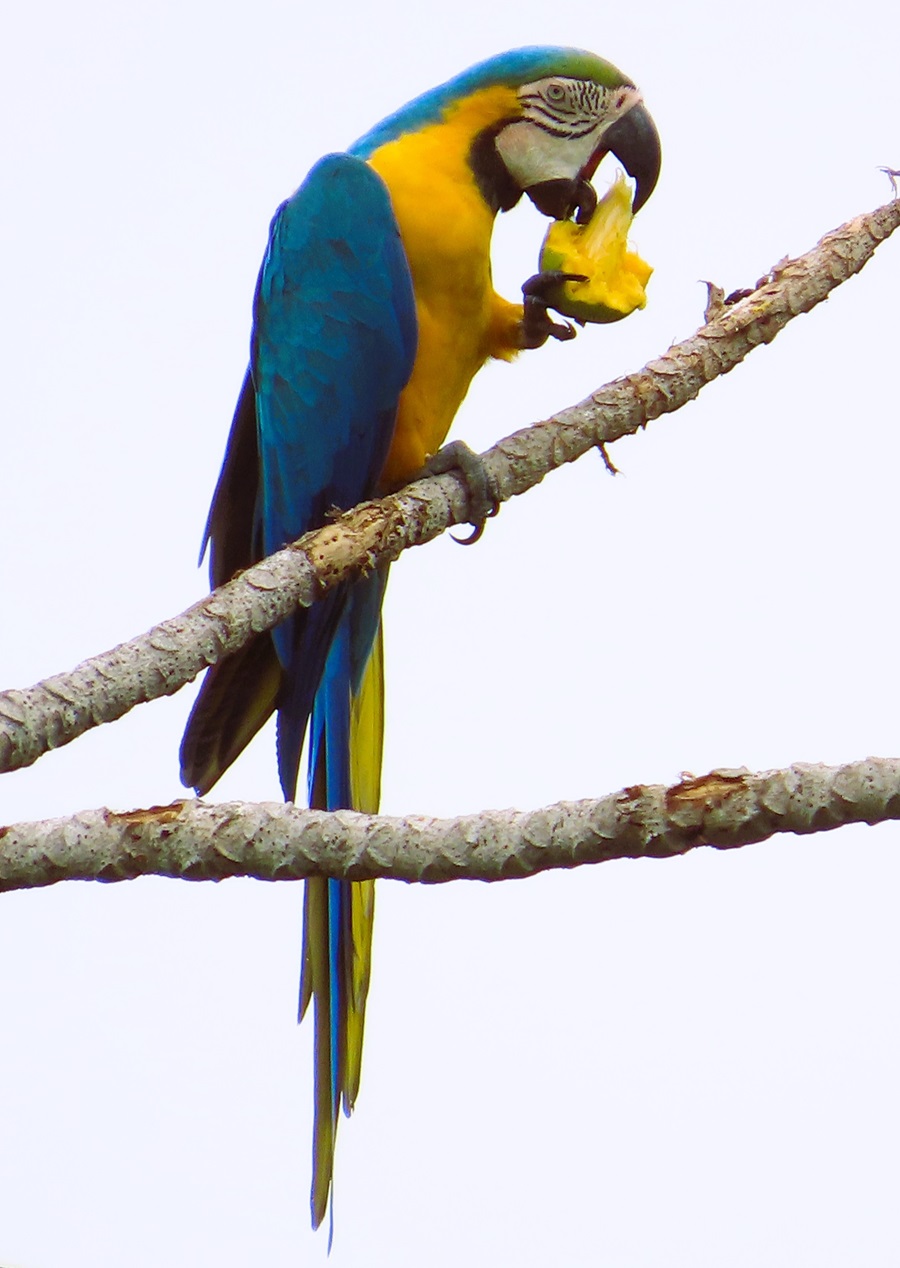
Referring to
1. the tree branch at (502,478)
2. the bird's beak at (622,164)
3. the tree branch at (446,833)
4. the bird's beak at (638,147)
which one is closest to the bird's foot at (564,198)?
the bird's beak at (622,164)

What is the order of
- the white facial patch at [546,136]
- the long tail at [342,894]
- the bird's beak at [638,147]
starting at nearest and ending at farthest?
the long tail at [342,894] < the white facial patch at [546,136] < the bird's beak at [638,147]

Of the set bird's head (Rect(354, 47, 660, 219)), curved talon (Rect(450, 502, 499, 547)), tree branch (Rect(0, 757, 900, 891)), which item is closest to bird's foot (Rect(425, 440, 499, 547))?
curved talon (Rect(450, 502, 499, 547))

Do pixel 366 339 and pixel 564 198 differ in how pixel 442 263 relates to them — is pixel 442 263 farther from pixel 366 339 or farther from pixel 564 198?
pixel 564 198

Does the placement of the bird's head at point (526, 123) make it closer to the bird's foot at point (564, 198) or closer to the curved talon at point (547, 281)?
the bird's foot at point (564, 198)

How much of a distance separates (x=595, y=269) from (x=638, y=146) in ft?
1.49

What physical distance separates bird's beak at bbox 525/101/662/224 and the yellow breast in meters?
0.15

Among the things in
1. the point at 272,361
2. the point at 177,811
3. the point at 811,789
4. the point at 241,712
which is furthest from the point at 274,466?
the point at 811,789

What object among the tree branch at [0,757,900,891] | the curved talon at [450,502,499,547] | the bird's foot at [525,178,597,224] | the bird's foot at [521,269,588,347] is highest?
the bird's foot at [525,178,597,224]

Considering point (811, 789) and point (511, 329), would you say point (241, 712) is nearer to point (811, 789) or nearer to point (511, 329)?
point (511, 329)

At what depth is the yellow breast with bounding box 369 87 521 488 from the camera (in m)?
2.70

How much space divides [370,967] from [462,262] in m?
1.32

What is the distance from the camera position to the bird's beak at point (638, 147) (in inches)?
117

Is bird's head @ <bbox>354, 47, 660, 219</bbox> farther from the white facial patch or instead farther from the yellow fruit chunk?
the yellow fruit chunk

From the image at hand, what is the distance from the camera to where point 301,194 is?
A: 279cm
